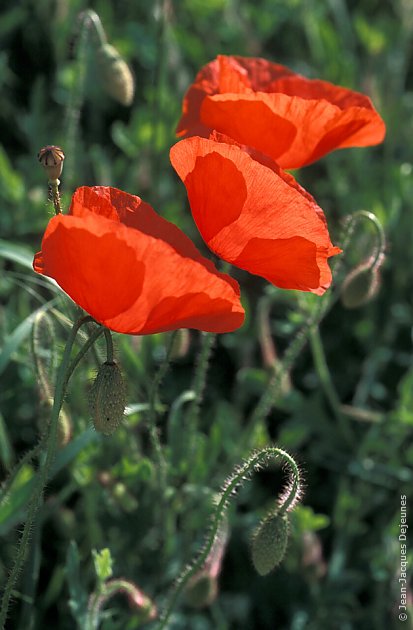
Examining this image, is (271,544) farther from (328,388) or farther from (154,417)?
(328,388)

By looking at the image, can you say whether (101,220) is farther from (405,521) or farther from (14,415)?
(405,521)

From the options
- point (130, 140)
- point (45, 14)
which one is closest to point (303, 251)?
point (130, 140)

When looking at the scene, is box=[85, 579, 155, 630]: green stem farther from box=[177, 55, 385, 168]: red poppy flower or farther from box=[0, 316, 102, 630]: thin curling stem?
box=[177, 55, 385, 168]: red poppy flower

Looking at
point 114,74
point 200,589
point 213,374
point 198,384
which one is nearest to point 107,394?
point 198,384

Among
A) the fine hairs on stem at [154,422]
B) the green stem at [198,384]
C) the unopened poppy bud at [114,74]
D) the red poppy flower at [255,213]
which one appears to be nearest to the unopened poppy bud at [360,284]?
the green stem at [198,384]

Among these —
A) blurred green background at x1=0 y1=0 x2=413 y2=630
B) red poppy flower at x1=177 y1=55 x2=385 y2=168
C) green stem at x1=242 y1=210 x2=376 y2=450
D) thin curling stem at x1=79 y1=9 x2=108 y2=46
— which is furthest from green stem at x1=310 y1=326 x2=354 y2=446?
thin curling stem at x1=79 y1=9 x2=108 y2=46

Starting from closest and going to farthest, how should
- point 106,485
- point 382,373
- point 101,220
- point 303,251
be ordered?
point 101,220 < point 303,251 < point 106,485 < point 382,373

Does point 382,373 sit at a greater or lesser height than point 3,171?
lesser
